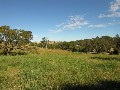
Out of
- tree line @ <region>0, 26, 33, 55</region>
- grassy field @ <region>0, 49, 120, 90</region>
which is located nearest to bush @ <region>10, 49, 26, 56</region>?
tree line @ <region>0, 26, 33, 55</region>

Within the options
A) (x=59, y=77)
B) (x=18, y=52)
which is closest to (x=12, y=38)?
(x=18, y=52)

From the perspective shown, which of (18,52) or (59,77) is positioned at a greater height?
(18,52)

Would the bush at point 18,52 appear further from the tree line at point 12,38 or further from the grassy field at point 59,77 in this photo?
the grassy field at point 59,77

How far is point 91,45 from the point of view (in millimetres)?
143500

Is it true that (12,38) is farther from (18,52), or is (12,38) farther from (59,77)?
(59,77)

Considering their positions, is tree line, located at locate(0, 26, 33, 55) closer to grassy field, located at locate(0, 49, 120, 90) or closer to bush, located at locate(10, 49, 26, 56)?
bush, located at locate(10, 49, 26, 56)

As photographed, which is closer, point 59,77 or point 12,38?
point 59,77

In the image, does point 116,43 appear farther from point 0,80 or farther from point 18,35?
point 0,80

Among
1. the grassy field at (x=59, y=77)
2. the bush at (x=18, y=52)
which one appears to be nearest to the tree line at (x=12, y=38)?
the bush at (x=18, y=52)

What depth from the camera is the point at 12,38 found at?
72.1 metres

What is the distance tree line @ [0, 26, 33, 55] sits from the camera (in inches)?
2827

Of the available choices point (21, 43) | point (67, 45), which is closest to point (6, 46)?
point (21, 43)

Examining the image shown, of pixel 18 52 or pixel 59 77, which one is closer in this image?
pixel 59 77

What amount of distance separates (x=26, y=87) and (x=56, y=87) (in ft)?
6.32
